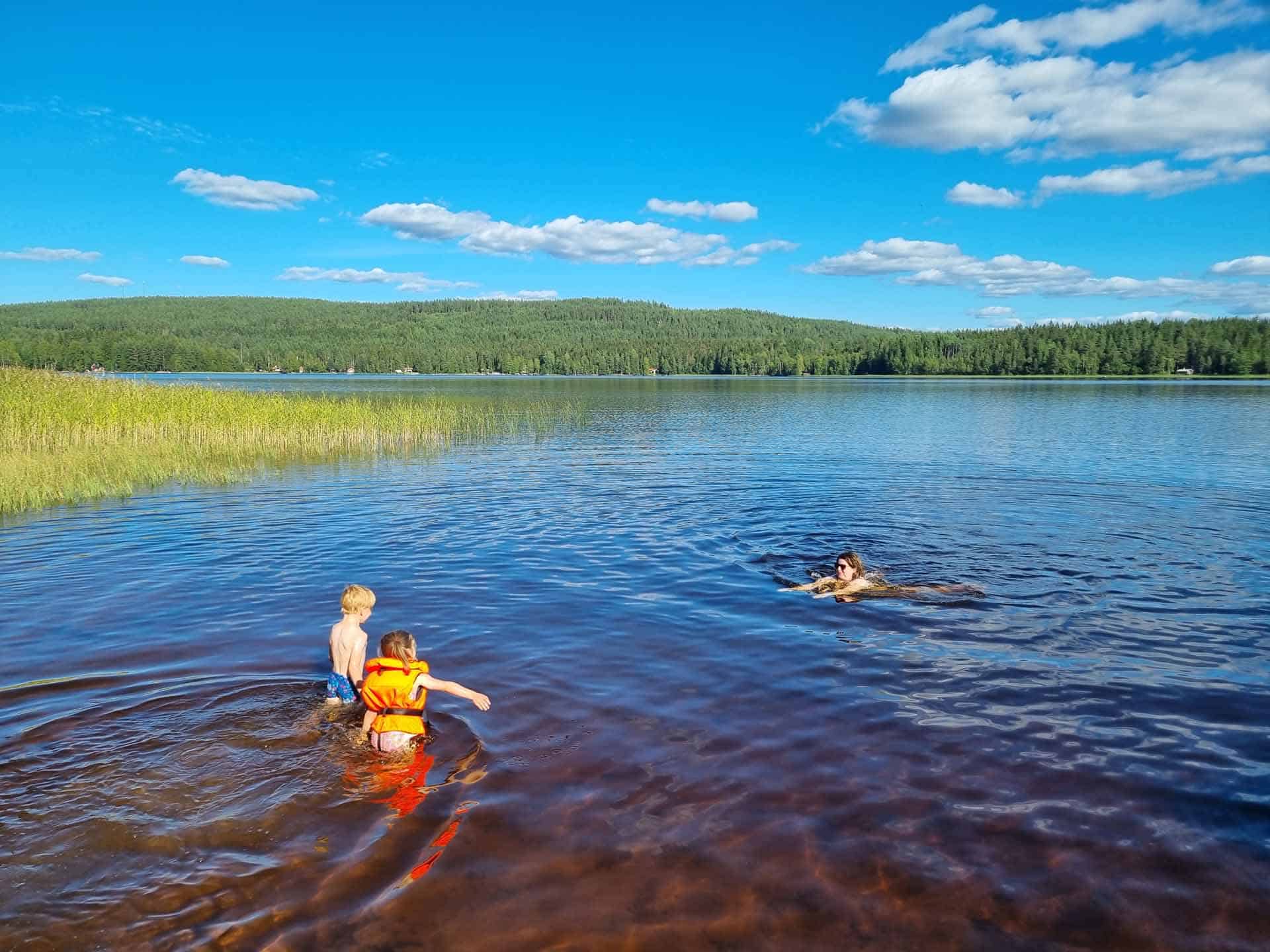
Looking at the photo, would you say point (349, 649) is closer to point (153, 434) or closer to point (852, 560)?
point (852, 560)

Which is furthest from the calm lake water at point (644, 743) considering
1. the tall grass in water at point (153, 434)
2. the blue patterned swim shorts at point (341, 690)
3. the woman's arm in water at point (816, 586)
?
the tall grass in water at point (153, 434)

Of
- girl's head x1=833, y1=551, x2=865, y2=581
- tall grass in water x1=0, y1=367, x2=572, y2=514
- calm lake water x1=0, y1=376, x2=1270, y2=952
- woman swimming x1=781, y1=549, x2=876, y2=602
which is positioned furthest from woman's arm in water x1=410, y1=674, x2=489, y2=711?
tall grass in water x1=0, y1=367, x2=572, y2=514

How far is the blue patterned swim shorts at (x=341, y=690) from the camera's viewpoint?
8.73 meters

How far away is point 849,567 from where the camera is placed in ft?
43.3

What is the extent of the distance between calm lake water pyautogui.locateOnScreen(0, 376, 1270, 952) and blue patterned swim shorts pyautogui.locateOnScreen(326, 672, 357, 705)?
179mm

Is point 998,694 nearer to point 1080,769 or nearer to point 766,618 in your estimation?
point 1080,769

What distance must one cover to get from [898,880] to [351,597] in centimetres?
588

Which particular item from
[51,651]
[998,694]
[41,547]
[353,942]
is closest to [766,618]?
[998,694]

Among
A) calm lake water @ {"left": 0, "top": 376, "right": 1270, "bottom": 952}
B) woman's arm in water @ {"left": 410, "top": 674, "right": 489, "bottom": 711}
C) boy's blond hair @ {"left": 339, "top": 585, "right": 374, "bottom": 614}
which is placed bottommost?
Result: calm lake water @ {"left": 0, "top": 376, "right": 1270, "bottom": 952}

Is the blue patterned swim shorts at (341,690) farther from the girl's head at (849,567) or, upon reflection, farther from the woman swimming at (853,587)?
the girl's head at (849,567)

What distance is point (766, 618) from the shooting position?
12.1 meters

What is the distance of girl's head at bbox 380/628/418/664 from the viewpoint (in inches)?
309

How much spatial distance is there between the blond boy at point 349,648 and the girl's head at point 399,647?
663 mm

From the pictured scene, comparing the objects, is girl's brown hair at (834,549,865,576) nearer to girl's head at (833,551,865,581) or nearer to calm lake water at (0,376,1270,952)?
girl's head at (833,551,865,581)
